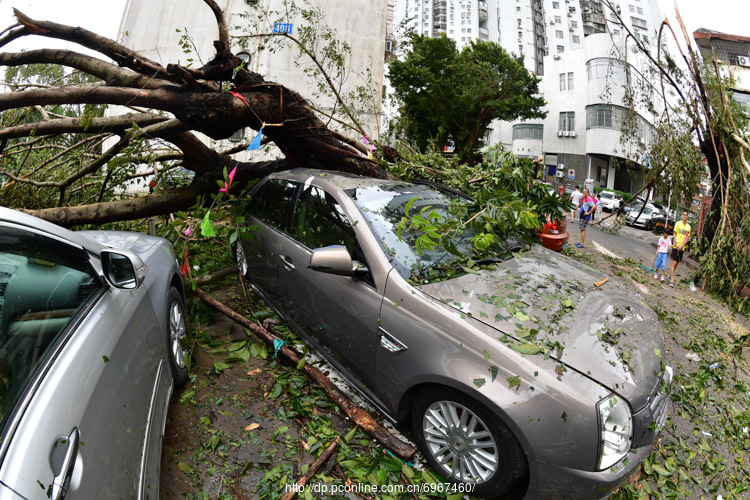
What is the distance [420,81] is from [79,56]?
2575cm

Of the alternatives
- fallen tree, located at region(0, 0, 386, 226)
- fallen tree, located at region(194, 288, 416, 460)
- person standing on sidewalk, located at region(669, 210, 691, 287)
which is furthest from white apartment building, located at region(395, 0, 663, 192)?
fallen tree, located at region(194, 288, 416, 460)

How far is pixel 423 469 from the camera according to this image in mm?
2420

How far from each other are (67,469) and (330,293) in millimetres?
1798

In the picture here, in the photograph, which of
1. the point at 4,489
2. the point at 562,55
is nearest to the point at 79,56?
the point at 4,489

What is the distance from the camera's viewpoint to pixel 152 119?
15.9ft

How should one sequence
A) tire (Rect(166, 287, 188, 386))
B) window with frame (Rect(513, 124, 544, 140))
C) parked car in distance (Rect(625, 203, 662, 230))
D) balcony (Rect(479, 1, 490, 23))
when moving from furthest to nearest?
balcony (Rect(479, 1, 490, 23))
window with frame (Rect(513, 124, 544, 140))
parked car in distance (Rect(625, 203, 662, 230))
tire (Rect(166, 287, 188, 386))

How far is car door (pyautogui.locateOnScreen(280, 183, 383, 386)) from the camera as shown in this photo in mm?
2584

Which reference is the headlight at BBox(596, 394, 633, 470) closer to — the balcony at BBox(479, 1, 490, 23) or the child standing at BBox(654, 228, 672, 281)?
the child standing at BBox(654, 228, 672, 281)

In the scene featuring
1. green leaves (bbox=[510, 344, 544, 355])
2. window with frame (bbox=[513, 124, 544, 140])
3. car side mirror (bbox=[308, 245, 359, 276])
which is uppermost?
window with frame (bbox=[513, 124, 544, 140])

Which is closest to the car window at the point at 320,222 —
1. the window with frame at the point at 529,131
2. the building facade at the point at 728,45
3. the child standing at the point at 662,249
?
the child standing at the point at 662,249

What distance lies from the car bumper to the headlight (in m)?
0.05

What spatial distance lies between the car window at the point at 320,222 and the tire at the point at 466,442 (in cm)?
113

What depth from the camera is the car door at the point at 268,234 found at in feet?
11.7

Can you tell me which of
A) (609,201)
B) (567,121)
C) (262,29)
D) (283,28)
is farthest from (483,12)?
(283,28)
